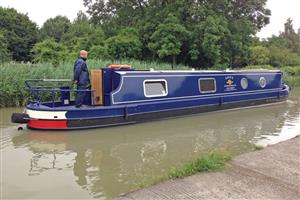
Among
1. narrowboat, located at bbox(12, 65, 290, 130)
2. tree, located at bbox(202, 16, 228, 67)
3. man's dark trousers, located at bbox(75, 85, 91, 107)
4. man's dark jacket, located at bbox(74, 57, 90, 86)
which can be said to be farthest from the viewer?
tree, located at bbox(202, 16, 228, 67)

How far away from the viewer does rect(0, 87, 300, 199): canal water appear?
530cm

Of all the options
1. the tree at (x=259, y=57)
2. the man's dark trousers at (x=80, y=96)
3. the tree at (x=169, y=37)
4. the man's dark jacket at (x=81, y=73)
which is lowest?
the man's dark trousers at (x=80, y=96)

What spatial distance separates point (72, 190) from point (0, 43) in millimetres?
24836

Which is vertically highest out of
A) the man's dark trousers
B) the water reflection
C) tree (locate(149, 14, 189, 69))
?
tree (locate(149, 14, 189, 69))

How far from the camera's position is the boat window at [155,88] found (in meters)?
10.5

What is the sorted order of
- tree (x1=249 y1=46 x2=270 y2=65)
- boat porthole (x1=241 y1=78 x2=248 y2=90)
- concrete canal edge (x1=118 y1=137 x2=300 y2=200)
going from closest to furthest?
1. concrete canal edge (x1=118 y1=137 x2=300 y2=200)
2. boat porthole (x1=241 y1=78 x2=248 y2=90)
3. tree (x1=249 y1=46 x2=270 y2=65)

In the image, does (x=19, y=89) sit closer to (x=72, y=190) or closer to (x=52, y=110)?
(x=52, y=110)

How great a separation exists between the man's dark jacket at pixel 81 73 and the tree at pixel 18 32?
27153 mm

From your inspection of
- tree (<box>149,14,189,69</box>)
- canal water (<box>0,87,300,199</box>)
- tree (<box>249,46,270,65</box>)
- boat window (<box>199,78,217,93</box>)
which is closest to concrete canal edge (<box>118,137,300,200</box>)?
canal water (<box>0,87,300,199</box>)

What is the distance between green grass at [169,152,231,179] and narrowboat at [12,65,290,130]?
4.36 metres

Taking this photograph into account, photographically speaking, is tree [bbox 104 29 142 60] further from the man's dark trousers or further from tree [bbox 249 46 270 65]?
the man's dark trousers

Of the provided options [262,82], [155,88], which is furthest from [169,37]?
[155,88]

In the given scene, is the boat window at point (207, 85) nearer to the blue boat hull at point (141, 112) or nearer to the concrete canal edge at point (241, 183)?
the blue boat hull at point (141, 112)

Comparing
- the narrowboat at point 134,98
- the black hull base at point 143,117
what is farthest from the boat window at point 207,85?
the black hull base at point 143,117
